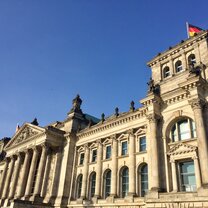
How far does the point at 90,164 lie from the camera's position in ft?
114

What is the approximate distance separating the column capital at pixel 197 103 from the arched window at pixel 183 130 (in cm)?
195

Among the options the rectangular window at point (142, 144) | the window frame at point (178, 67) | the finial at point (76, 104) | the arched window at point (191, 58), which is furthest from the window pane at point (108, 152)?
the arched window at point (191, 58)

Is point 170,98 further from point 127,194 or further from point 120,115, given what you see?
point 127,194

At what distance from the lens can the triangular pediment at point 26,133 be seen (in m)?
41.6

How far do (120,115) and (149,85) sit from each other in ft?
21.3

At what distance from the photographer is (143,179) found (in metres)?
27.2

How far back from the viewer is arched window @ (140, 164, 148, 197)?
1043 inches

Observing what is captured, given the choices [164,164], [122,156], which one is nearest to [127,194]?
[122,156]

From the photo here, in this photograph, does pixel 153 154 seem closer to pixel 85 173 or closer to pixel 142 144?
pixel 142 144

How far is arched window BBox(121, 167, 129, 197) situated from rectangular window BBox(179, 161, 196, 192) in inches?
318

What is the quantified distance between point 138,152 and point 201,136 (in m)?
8.83

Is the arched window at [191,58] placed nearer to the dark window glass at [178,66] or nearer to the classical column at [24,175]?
the dark window glass at [178,66]

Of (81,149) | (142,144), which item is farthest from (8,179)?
(142,144)

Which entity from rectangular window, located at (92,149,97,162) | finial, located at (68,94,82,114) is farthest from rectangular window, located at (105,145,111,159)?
finial, located at (68,94,82,114)
